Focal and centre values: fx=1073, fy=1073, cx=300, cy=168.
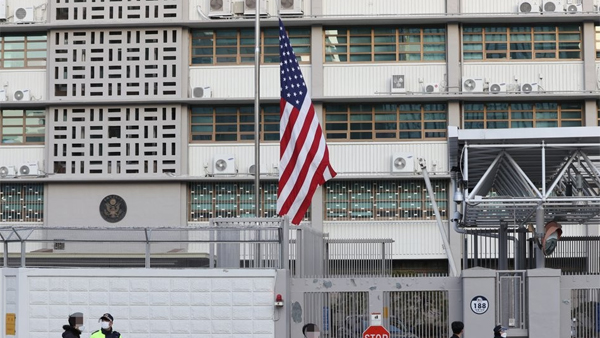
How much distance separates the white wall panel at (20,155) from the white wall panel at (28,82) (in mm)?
1933

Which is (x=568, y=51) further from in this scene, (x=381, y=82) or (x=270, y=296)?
(x=270, y=296)

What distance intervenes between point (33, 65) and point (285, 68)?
68.1 ft

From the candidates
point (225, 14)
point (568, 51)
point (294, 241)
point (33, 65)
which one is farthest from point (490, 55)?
point (294, 241)

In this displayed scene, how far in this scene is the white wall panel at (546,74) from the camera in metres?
40.5

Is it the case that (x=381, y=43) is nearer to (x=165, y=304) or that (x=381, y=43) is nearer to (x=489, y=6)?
(x=489, y=6)

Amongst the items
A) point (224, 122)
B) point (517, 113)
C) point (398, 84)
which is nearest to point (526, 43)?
point (517, 113)

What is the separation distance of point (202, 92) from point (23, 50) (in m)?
7.41

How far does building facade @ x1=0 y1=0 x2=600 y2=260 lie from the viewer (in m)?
40.5

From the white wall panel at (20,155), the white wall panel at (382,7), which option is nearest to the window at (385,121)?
the white wall panel at (382,7)

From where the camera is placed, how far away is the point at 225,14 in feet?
133

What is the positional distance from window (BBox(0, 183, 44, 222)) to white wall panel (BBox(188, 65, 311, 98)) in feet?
24.3

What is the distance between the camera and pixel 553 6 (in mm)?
40156

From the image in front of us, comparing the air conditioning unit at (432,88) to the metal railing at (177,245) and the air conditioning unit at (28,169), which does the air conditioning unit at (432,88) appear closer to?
the air conditioning unit at (28,169)

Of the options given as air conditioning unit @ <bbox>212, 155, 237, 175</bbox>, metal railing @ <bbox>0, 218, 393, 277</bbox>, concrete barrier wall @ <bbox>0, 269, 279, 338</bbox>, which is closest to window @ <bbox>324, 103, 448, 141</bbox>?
air conditioning unit @ <bbox>212, 155, 237, 175</bbox>
